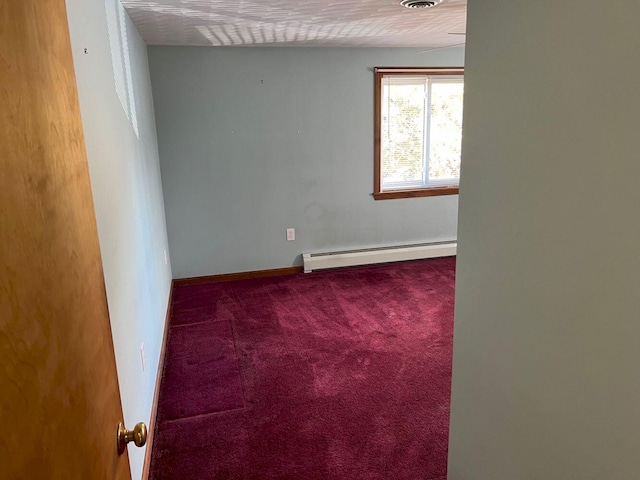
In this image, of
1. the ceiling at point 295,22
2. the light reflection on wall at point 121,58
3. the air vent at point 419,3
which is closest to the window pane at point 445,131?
the ceiling at point 295,22

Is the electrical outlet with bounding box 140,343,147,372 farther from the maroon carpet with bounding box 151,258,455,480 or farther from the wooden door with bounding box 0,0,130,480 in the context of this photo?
the wooden door with bounding box 0,0,130,480

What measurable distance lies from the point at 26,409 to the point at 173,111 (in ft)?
12.1

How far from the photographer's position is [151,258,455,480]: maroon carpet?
82.6 inches

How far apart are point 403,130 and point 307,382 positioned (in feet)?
9.16

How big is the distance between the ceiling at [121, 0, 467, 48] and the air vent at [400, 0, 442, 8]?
0.06 m

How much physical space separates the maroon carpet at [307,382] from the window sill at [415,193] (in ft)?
2.94

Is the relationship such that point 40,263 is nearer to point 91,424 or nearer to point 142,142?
point 91,424

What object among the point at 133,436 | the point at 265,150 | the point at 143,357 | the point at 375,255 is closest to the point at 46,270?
the point at 133,436

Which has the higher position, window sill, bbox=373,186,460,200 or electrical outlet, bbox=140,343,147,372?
window sill, bbox=373,186,460,200

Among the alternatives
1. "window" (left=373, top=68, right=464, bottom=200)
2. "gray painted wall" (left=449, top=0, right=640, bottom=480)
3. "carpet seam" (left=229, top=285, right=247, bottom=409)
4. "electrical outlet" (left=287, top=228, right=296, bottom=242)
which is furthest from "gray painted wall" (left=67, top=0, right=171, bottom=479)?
"window" (left=373, top=68, right=464, bottom=200)

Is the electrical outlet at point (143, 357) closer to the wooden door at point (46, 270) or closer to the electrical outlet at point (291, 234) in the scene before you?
the wooden door at point (46, 270)

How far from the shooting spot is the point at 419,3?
8.49 feet

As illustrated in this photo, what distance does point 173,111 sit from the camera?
12.9 feet

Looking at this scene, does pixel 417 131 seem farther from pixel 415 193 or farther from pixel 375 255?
pixel 375 255
